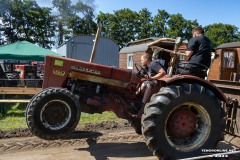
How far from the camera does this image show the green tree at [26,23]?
1819 inches

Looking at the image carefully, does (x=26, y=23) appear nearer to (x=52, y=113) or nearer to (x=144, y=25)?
(x=144, y=25)

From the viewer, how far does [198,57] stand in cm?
471

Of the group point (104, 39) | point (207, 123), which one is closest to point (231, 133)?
point (207, 123)

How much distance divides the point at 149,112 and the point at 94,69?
1497 millimetres

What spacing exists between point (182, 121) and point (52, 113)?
1972 mm

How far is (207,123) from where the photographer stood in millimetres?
4328

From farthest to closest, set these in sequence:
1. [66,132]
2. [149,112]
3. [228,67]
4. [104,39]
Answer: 1. [104,39]
2. [228,67]
3. [66,132]
4. [149,112]

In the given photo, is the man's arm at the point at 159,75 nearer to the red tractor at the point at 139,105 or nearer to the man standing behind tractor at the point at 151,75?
the man standing behind tractor at the point at 151,75

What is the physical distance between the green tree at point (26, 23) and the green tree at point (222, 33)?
29696mm

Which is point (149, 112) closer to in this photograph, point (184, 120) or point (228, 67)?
point (184, 120)

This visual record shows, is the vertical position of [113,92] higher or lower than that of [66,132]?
higher

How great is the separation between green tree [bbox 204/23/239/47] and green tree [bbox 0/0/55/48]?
29696 millimetres

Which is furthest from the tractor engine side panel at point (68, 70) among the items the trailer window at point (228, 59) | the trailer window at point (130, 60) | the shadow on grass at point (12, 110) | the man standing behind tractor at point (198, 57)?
the trailer window at point (130, 60)

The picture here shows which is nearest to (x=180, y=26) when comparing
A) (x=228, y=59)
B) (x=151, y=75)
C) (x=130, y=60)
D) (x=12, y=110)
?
(x=130, y=60)
